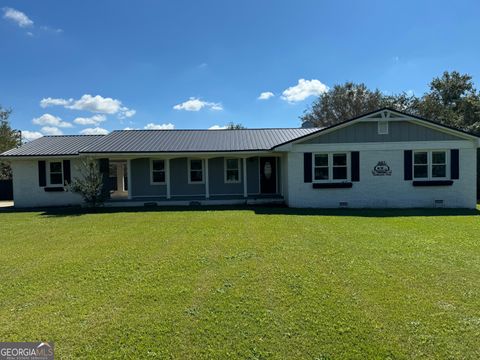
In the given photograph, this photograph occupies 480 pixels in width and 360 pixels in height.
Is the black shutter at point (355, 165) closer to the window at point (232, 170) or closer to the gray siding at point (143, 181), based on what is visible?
the window at point (232, 170)

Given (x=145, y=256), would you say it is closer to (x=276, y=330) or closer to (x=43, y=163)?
(x=276, y=330)

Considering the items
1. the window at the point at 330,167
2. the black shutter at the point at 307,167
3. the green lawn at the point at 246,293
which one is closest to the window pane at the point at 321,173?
the window at the point at 330,167

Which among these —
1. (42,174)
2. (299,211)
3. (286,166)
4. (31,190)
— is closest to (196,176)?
(286,166)

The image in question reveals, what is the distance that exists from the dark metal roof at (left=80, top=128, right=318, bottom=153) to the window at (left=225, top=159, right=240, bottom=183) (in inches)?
33.8

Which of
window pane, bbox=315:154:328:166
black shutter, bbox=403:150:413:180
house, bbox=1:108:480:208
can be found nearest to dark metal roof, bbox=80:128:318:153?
house, bbox=1:108:480:208

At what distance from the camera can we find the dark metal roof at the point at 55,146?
1620cm

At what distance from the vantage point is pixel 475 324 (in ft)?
12.0

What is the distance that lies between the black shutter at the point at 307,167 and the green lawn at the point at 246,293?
17.2ft

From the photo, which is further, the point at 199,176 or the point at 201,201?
the point at 199,176

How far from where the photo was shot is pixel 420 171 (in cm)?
1422

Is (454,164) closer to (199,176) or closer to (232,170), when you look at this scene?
(232,170)

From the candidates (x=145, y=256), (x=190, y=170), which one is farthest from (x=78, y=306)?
(x=190, y=170)

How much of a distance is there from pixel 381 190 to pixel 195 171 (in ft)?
28.5

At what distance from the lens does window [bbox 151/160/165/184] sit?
1650 cm
